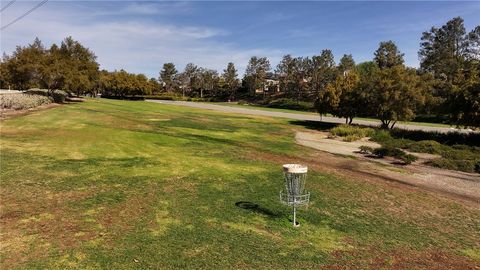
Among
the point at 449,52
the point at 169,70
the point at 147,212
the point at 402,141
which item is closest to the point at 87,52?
the point at 402,141

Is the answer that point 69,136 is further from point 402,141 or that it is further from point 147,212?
point 402,141

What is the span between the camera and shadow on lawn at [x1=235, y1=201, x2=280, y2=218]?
12082 millimetres

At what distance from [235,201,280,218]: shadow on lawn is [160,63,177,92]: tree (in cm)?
13873

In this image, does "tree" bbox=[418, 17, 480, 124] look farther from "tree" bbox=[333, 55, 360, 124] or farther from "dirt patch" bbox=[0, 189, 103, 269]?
"dirt patch" bbox=[0, 189, 103, 269]

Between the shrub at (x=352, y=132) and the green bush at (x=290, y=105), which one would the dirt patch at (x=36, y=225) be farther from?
the green bush at (x=290, y=105)

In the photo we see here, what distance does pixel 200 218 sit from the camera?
445 inches

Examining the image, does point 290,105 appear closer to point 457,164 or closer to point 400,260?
point 457,164

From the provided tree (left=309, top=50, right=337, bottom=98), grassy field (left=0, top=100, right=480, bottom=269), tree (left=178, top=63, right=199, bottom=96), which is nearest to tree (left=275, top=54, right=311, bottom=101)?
tree (left=309, top=50, right=337, bottom=98)

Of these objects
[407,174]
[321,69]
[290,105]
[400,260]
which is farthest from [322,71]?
[400,260]

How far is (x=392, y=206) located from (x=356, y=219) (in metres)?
2.42

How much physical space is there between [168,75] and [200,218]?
462 ft

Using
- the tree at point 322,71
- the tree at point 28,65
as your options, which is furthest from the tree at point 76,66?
the tree at point 322,71

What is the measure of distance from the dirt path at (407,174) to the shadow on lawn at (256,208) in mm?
7794

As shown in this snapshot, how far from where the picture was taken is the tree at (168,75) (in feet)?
481
